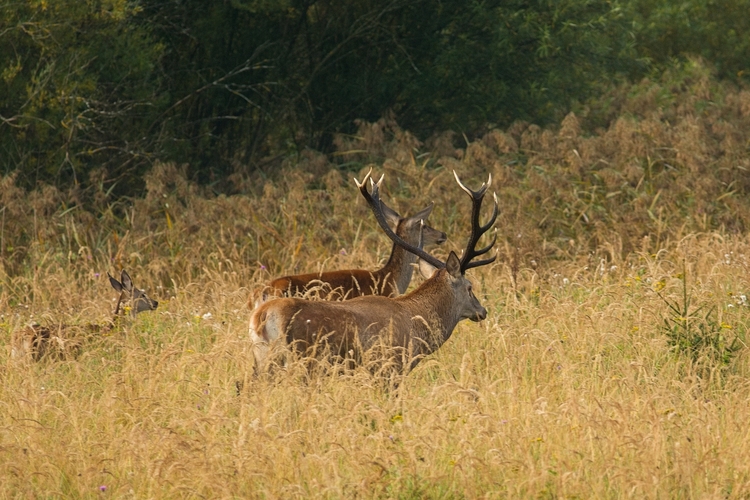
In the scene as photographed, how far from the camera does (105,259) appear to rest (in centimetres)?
972

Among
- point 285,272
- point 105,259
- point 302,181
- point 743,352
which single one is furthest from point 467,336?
point 302,181

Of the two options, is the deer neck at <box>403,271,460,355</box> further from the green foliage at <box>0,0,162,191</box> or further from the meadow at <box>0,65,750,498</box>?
the green foliage at <box>0,0,162,191</box>

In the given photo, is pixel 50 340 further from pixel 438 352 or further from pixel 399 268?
pixel 399 268

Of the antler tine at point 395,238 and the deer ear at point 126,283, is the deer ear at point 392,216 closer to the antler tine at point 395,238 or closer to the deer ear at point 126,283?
the antler tine at point 395,238

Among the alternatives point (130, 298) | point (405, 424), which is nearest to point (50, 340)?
point (130, 298)

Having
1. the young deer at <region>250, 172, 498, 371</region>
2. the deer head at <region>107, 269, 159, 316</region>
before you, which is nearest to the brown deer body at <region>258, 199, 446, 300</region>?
the young deer at <region>250, 172, 498, 371</region>

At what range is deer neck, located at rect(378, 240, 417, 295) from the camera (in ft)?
26.7

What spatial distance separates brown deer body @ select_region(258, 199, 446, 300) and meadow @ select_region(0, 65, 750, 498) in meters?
0.38

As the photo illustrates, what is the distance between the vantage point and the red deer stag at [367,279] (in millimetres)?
7117

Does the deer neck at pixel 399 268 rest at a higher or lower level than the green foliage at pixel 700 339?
lower

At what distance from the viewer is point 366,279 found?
305 inches

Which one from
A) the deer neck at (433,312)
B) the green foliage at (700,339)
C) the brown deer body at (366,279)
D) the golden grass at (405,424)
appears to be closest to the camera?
the golden grass at (405,424)

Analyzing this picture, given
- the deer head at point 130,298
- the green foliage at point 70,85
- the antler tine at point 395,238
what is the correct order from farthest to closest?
the green foliage at point 70,85 < the deer head at point 130,298 < the antler tine at point 395,238

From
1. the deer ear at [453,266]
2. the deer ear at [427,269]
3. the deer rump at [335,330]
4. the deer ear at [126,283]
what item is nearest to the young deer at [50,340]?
the deer ear at [126,283]
